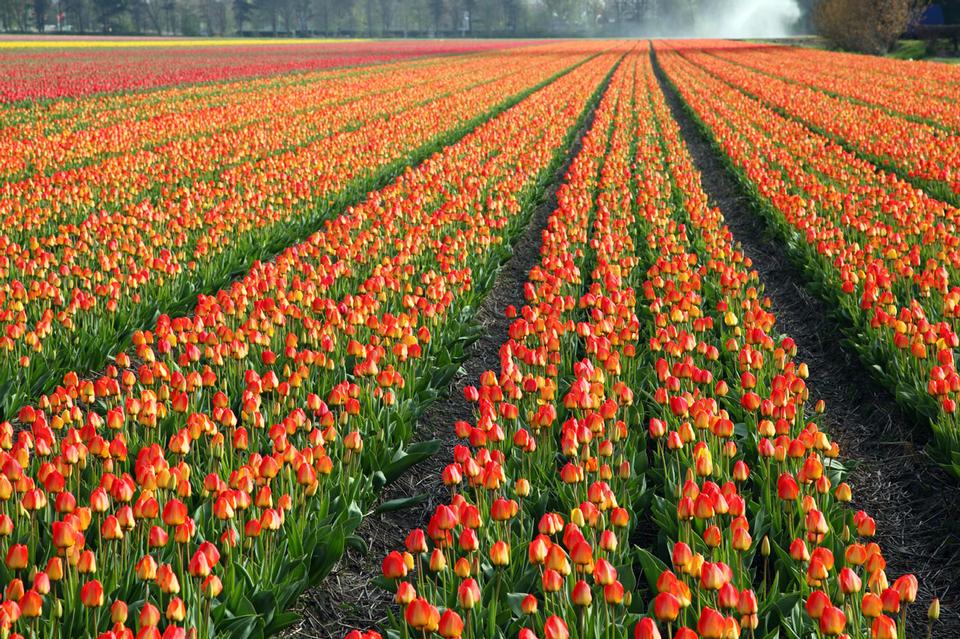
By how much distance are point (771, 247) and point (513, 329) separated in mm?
5576

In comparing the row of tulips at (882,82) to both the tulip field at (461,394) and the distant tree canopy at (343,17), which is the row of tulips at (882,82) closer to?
the tulip field at (461,394)

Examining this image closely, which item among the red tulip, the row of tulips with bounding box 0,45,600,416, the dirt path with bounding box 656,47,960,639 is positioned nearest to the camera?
the red tulip

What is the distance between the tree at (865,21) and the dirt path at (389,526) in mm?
50292

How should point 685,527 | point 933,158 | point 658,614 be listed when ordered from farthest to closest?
point 933,158, point 685,527, point 658,614

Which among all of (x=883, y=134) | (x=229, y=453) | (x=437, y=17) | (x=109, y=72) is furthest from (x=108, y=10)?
(x=229, y=453)

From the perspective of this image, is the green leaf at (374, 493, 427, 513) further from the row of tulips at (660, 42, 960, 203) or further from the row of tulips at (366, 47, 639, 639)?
the row of tulips at (660, 42, 960, 203)

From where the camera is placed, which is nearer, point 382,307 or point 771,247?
point 382,307

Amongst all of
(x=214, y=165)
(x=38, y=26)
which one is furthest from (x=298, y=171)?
(x=38, y=26)

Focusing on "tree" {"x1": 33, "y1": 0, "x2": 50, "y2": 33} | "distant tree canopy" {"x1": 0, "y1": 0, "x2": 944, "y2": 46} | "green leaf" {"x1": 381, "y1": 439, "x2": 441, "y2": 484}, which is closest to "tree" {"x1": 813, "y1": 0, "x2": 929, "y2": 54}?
"distant tree canopy" {"x1": 0, "y1": 0, "x2": 944, "y2": 46}

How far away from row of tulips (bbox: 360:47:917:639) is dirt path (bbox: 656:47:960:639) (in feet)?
0.97

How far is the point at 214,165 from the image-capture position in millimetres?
14445

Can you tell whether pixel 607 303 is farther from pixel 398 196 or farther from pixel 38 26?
pixel 38 26

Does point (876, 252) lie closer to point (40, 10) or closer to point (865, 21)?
point (865, 21)

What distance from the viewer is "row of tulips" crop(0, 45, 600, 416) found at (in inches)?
246
